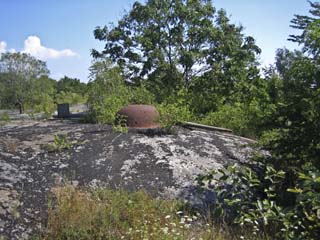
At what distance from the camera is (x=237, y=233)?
369 cm

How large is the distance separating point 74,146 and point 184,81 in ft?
31.0

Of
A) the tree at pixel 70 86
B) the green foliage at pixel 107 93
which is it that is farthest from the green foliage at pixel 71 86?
the green foliage at pixel 107 93

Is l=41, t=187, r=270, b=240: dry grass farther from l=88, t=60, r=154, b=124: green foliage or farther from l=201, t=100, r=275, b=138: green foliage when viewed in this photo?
l=88, t=60, r=154, b=124: green foliage

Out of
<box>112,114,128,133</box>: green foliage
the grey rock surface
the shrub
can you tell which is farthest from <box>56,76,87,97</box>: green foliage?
the shrub

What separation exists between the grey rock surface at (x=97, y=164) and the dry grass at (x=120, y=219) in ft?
0.70

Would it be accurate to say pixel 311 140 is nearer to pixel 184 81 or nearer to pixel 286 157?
pixel 286 157

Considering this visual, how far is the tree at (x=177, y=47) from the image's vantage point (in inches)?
559

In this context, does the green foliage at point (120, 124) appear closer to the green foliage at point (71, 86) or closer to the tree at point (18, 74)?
Answer: the green foliage at point (71, 86)

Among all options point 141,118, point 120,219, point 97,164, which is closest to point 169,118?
point 141,118

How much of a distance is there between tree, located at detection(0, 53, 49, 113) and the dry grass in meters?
39.0

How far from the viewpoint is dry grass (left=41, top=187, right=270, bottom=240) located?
354 centimetres

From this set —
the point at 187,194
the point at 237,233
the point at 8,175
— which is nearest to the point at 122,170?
the point at 187,194

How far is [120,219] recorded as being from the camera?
3773 millimetres

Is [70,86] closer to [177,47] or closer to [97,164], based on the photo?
[177,47]
